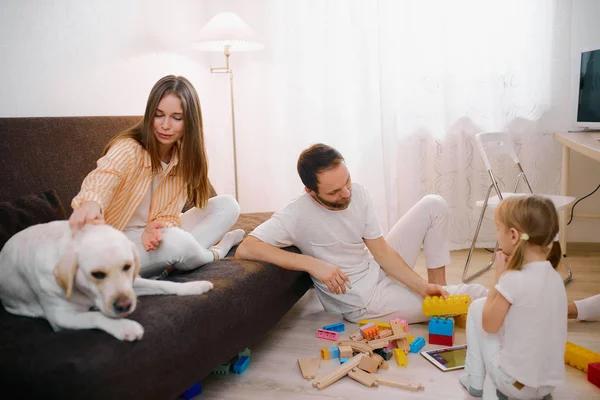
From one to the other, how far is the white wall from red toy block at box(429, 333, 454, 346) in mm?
1800

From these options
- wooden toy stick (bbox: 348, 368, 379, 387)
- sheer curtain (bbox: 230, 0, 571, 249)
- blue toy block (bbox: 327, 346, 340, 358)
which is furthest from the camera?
sheer curtain (bbox: 230, 0, 571, 249)

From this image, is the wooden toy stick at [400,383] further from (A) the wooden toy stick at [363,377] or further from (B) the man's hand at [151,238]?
(B) the man's hand at [151,238]

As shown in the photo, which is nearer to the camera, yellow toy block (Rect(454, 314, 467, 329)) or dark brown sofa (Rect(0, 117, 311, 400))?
dark brown sofa (Rect(0, 117, 311, 400))

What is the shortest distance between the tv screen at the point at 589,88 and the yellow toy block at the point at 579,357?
5.65 ft

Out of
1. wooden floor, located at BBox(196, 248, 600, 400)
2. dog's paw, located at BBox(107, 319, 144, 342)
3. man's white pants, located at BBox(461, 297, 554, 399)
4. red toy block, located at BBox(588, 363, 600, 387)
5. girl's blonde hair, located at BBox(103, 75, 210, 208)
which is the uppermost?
girl's blonde hair, located at BBox(103, 75, 210, 208)

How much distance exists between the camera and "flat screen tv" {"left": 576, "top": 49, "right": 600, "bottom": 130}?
125 inches

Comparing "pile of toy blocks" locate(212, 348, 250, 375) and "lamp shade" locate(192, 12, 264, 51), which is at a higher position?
"lamp shade" locate(192, 12, 264, 51)

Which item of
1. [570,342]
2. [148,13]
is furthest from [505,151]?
[148,13]

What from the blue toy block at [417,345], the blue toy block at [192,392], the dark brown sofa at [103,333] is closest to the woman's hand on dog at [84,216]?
the dark brown sofa at [103,333]

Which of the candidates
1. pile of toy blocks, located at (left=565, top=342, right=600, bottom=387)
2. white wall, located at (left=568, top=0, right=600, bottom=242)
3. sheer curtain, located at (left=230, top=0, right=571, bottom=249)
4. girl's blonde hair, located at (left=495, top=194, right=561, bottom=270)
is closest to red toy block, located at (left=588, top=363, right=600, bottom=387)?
pile of toy blocks, located at (left=565, top=342, right=600, bottom=387)

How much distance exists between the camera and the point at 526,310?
1540 mm

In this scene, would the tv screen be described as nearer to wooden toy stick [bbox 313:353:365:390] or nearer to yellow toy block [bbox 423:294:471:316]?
yellow toy block [bbox 423:294:471:316]

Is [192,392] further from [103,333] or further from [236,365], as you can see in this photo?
[103,333]

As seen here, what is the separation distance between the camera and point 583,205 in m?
3.47
